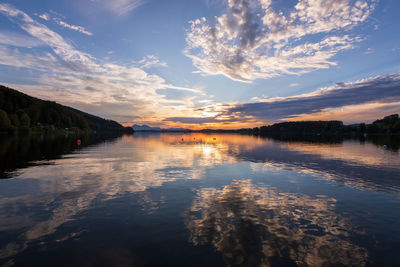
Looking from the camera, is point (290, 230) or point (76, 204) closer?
point (290, 230)

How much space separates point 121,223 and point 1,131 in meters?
180

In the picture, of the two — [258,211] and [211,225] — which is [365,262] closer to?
[258,211]

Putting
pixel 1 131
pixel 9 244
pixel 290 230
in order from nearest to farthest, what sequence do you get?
pixel 9 244
pixel 290 230
pixel 1 131

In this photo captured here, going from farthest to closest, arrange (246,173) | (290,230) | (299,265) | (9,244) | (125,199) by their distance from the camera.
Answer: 1. (246,173)
2. (125,199)
3. (290,230)
4. (9,244)
5. (299,265)

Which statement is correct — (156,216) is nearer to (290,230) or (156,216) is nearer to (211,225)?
(211,225)

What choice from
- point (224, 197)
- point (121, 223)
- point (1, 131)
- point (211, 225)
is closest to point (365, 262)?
point (211, 225)

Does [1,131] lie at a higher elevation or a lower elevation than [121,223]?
higher

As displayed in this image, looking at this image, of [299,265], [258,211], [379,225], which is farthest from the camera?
[258,211]

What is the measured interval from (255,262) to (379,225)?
10.6 meters

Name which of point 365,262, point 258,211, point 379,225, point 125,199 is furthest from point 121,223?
point 379,225

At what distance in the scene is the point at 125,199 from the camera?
1784 centimetres

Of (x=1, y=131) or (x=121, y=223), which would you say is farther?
(x=1, y=131)

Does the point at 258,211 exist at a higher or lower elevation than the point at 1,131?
lower

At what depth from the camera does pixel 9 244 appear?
10.4 metres
